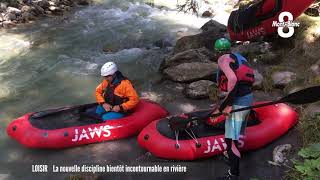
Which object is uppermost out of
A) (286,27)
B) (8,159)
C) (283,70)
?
(286,27)

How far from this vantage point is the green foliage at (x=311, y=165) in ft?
15.3

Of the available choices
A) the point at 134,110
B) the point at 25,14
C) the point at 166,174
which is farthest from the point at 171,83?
the point at 25,14

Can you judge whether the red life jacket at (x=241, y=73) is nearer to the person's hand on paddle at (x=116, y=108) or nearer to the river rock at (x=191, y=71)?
the person's hand on paddle at (x=116, y=108)

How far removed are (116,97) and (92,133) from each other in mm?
733

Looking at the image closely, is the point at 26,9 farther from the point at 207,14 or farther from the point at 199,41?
the point at 199,41

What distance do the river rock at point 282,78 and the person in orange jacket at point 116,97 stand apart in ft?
9.74

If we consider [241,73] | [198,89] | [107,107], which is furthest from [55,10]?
[241,73]

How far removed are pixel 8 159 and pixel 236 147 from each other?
12.1 feet

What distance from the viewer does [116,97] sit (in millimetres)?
6973

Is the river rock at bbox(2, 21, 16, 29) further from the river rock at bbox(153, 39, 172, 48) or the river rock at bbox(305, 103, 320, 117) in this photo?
the river rock at bbox(305, 103, 320, 117)

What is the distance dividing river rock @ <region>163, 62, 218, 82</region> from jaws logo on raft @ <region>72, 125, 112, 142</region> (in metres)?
2.73

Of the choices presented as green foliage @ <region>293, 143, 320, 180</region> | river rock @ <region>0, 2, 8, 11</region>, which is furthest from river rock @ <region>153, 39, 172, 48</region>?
green foliage @ <region>293, 143, 320, 180</region>

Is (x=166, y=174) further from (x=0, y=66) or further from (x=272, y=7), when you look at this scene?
(x=0, y=66)

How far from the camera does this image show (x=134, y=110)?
23.6ft
